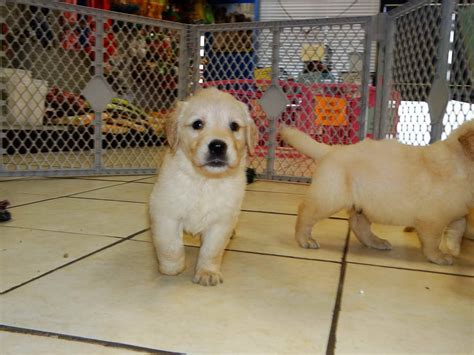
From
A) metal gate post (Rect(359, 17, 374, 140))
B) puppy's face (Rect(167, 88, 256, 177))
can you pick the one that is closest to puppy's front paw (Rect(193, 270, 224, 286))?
puppy's face (Rect(167, 88, 256, 177))

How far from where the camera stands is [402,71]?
2670 millimetres

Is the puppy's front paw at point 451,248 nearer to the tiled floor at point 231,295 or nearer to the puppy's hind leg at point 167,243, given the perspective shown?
the tiled floor at point 231,295

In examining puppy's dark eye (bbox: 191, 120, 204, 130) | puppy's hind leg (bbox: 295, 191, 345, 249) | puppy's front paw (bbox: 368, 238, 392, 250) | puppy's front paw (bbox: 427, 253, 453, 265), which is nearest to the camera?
puppy's dark eye (bbox: 191, 120, 204, 130)

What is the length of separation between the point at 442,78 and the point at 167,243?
5.06 ft

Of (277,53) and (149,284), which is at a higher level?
(277,53)

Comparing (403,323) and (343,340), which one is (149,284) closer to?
(343,340)

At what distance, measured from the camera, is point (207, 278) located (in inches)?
55.6

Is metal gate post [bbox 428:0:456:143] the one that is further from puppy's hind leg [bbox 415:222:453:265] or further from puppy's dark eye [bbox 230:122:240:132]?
puppy's dark eye [bbox 230:122:240:132]

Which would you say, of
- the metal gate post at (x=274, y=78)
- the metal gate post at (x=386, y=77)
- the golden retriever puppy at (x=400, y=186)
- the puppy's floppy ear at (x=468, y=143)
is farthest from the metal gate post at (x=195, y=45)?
the puppy's floppy ear at (x=468, y=143)

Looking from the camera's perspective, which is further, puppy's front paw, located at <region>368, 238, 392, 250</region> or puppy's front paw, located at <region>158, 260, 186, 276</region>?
puppy's front paw, located at <region>368, 238, 392, 250</region>

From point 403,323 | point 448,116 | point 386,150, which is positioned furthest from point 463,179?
point 403,323

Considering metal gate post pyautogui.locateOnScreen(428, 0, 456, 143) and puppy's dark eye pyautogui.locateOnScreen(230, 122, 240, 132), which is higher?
metal gate post pyautogui.locateOnScreen(428, 0, 456, 143)

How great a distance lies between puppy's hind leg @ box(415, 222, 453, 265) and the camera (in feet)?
5.66

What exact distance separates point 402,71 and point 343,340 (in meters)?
1.99
